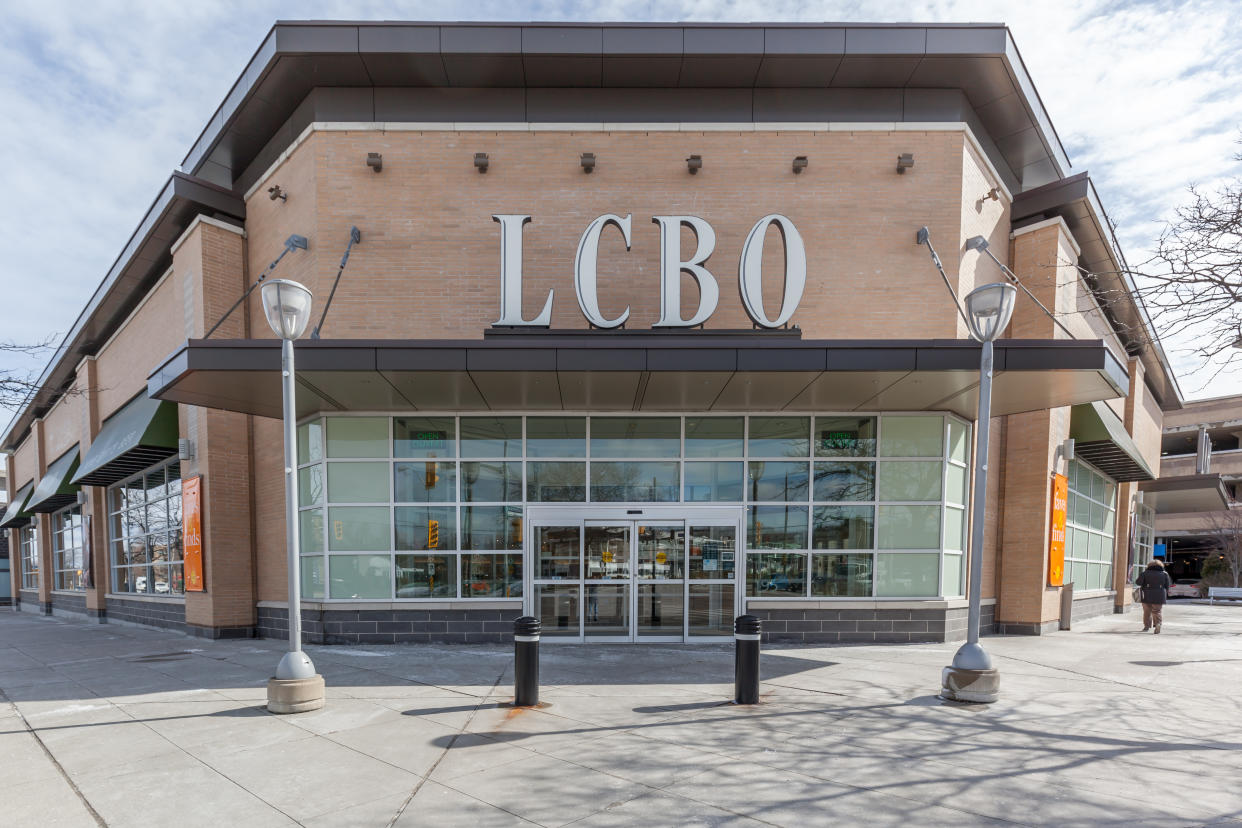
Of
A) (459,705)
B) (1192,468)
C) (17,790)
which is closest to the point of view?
(17,790)

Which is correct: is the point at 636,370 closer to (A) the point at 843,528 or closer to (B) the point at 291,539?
(B) the point at 291,539

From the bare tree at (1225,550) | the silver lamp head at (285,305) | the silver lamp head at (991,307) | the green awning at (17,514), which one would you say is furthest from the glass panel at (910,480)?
the bare tree at (1225,550)

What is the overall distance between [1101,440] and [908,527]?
6.65 meters

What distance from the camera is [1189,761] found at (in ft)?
18.7

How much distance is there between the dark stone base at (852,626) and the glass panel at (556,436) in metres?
4.13

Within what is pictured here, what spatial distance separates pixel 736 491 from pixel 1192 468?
166ft

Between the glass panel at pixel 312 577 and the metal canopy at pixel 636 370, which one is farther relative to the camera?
the glass panel at pixel 312 577

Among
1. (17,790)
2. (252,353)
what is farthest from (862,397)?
(17,790)

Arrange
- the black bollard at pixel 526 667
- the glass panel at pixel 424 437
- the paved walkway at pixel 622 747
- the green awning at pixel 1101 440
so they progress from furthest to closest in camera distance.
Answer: the green awning at pixel 1101 440 < the glass panel at pixel 424 437 < the black bollard at pixel 526 667 < the paved walkway at pixel 622 747

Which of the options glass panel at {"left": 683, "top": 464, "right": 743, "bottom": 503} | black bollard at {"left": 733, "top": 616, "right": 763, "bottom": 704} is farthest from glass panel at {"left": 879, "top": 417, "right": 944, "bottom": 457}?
black bollard at {"left": 733, "top": 616, "right": 763, "bottom": 704}

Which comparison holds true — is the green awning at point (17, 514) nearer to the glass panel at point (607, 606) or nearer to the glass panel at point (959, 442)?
the glass panel at point (607, 606)

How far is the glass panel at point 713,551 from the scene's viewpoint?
1141cm

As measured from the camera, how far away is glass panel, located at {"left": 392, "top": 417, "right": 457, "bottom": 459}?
11.6 meters

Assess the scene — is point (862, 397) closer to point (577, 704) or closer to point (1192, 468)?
point (577, 704)
